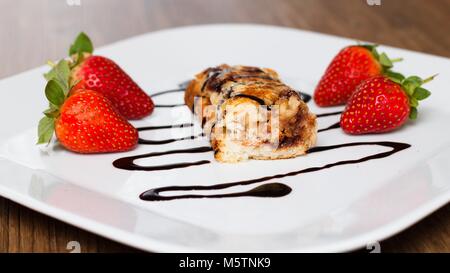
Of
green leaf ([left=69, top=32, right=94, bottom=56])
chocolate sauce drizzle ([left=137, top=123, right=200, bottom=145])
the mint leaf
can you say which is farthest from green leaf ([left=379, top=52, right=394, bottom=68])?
the mint leaf

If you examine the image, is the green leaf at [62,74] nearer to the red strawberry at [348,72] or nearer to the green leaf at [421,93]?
the red strawberry at [348,72]

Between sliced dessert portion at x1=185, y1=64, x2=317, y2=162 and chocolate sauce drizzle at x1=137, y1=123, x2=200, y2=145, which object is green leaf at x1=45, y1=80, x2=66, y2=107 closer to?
chocolate sauce drizzle at x1=137, y1=123, x2=200, y2=145

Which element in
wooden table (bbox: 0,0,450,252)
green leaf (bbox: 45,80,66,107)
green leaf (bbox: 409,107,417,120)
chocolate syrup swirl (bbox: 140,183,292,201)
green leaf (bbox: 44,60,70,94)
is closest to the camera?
chocolate syrup swirl (bbox: 140,183,292,201)

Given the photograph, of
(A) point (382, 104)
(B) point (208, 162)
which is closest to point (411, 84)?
(A) point (382, 104)

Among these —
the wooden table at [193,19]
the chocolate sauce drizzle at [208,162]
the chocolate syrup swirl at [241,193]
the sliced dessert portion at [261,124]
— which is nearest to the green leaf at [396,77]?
the chocolate sauce drizzle at [208,162]

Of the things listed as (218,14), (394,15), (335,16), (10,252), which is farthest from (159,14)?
(10,252)

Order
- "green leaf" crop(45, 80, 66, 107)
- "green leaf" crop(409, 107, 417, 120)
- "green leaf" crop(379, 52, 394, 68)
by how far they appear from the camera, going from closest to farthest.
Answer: "green leaf" crop(45, 80, 66, 107)
"green leaf" crop(409, 107, 417, 120)
"green leaf" crop(379, 52, 394, 68)
